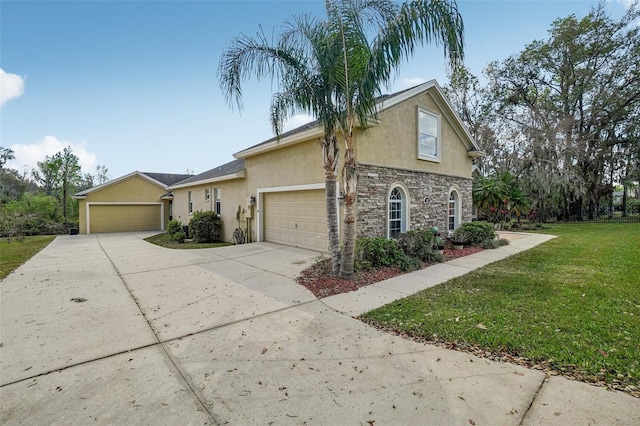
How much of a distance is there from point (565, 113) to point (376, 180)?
25.8 m

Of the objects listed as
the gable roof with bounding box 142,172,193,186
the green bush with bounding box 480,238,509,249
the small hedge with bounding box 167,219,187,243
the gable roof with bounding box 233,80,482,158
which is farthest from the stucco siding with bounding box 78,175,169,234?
the green bush with bounding box 480,238,509,249

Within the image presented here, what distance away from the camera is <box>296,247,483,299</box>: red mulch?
6.06 m

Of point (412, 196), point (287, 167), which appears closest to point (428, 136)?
point (412, 196)

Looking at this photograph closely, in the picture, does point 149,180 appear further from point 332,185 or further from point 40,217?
point 332,185

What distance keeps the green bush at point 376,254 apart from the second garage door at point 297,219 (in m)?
2.32

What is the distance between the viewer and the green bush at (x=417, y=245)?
8.70 metres

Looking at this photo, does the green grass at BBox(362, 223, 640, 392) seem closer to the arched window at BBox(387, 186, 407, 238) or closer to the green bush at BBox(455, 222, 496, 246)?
the arched window at BBox(387, 186, 407, 238)

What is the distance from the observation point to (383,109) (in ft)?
30.7

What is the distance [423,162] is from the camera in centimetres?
1141

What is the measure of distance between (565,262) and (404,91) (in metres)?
7.30

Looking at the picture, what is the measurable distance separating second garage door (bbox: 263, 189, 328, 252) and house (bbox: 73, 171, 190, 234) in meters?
13.2

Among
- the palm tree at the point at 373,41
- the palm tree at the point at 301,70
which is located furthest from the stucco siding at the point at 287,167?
the palm tree at the point at 373,41

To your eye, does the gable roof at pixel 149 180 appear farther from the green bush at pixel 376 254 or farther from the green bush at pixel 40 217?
the green bush at pixel 376 254

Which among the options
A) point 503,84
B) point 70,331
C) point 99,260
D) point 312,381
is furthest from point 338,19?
point 503,84
